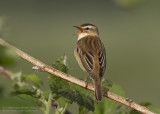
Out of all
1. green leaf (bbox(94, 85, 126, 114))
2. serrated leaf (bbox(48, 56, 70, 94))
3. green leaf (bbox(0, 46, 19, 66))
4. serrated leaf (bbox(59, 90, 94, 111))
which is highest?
green leaf (bbox(0, 46, 19, 66))

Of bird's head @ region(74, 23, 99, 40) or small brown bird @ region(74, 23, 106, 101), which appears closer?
small brown bird @ region(74, 23, 106, 101)

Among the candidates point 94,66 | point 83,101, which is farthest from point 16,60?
point 94,66

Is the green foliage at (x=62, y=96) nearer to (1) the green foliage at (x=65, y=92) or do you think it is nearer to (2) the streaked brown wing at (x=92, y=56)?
(1) the green foliage at (x=65, y=92)

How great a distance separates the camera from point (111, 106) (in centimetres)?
218

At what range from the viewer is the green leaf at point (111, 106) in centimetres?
214

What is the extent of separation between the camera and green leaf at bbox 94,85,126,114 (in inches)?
84.1

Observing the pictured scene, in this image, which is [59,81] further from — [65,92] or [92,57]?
[92,57]

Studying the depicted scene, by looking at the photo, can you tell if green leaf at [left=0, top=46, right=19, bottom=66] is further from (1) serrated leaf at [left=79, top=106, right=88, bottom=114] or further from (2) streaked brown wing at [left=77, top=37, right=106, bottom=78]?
(2) streaked brown wing at [left=77, top=37, right=106, bottom=78]

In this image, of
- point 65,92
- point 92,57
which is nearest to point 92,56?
point 92,57

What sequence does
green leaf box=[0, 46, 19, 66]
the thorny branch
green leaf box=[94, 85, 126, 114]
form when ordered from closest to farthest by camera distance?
green leaf box=[0, 46, 19, 66] < the thorny branch < green leaf box=[94, 85, 126, 114]

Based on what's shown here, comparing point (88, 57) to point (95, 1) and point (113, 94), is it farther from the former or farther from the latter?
point (95, 1)

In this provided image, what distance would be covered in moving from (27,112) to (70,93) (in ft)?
2.85


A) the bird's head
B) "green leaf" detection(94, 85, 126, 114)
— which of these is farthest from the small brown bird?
"green leaf" detection(94, 85, 126, 114)

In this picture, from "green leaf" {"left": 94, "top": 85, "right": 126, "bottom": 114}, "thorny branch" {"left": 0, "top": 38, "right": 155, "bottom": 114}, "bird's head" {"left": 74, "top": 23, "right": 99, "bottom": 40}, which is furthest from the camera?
"bird's head" {"left": 74, "top": 23, "right": 99, "bottom": 40}
